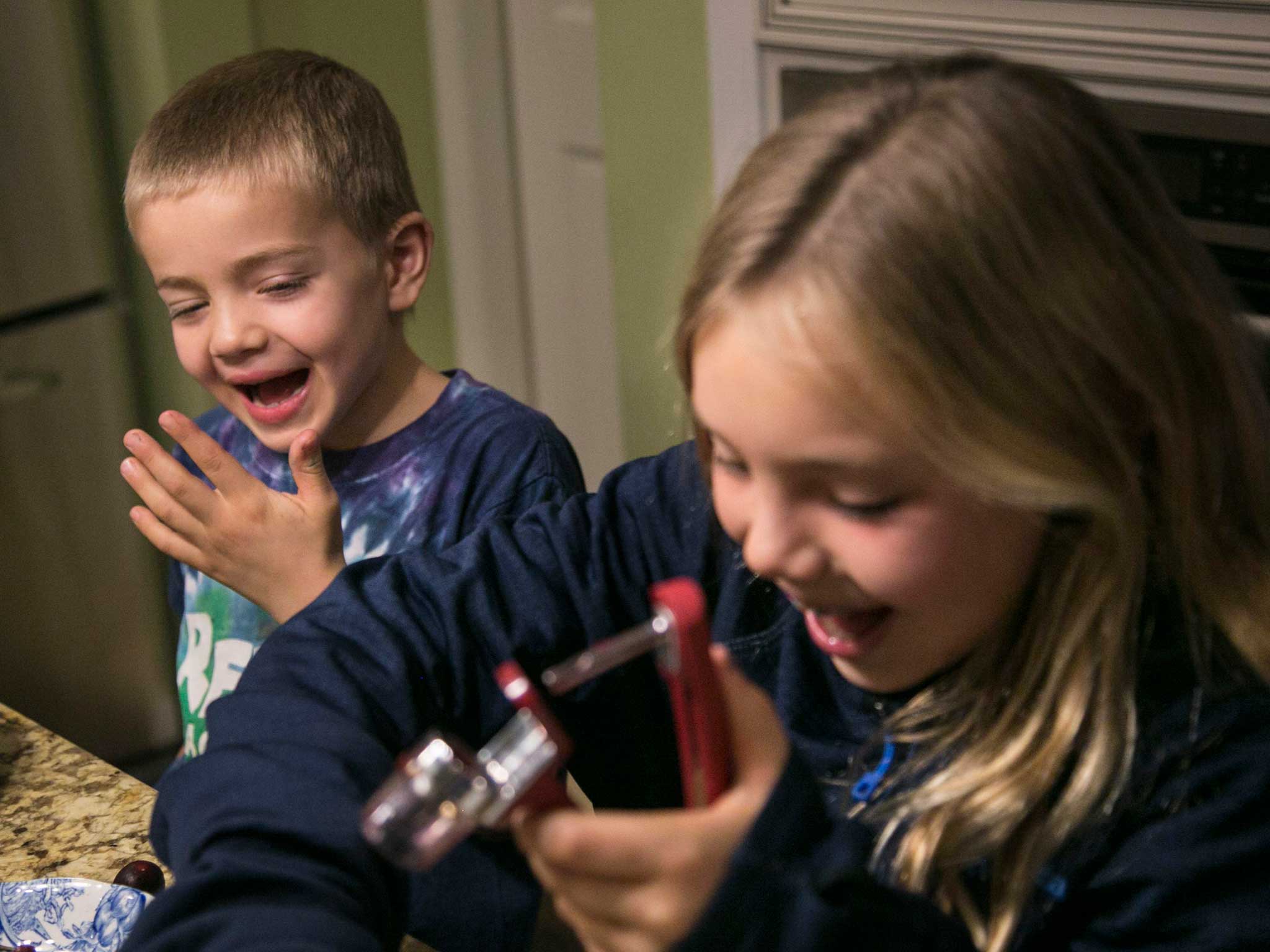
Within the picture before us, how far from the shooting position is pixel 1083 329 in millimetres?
620

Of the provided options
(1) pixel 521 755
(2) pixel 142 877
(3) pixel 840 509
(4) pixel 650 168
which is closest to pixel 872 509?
(3) pixel 840 509

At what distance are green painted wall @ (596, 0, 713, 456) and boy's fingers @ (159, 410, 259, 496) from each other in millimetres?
906

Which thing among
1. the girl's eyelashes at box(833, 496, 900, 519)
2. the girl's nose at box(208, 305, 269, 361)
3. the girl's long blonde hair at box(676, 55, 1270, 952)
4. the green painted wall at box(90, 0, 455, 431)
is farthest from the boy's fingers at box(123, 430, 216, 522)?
the green painted wall at box(90, 0, 455, 431)

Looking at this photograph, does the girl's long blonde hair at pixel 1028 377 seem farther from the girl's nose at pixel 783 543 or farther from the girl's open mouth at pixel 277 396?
the girl's open mouth at pixel 277 396

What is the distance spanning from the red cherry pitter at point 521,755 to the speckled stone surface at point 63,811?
0.45 metres

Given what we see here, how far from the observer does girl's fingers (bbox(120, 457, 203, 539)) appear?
96 centimetres

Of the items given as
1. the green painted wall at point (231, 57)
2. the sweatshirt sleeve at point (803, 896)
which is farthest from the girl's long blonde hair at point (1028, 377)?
the green painted wall at point (231, 57)

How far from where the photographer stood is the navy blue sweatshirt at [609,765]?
0.57 m

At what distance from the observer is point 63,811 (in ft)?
2.91

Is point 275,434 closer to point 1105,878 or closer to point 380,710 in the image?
point 380,710

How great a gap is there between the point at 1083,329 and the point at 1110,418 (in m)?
0.05

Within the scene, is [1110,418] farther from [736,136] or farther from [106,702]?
[106,702]

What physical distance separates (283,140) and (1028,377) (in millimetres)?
713

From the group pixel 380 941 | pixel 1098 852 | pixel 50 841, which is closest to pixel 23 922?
pixel 50 841
